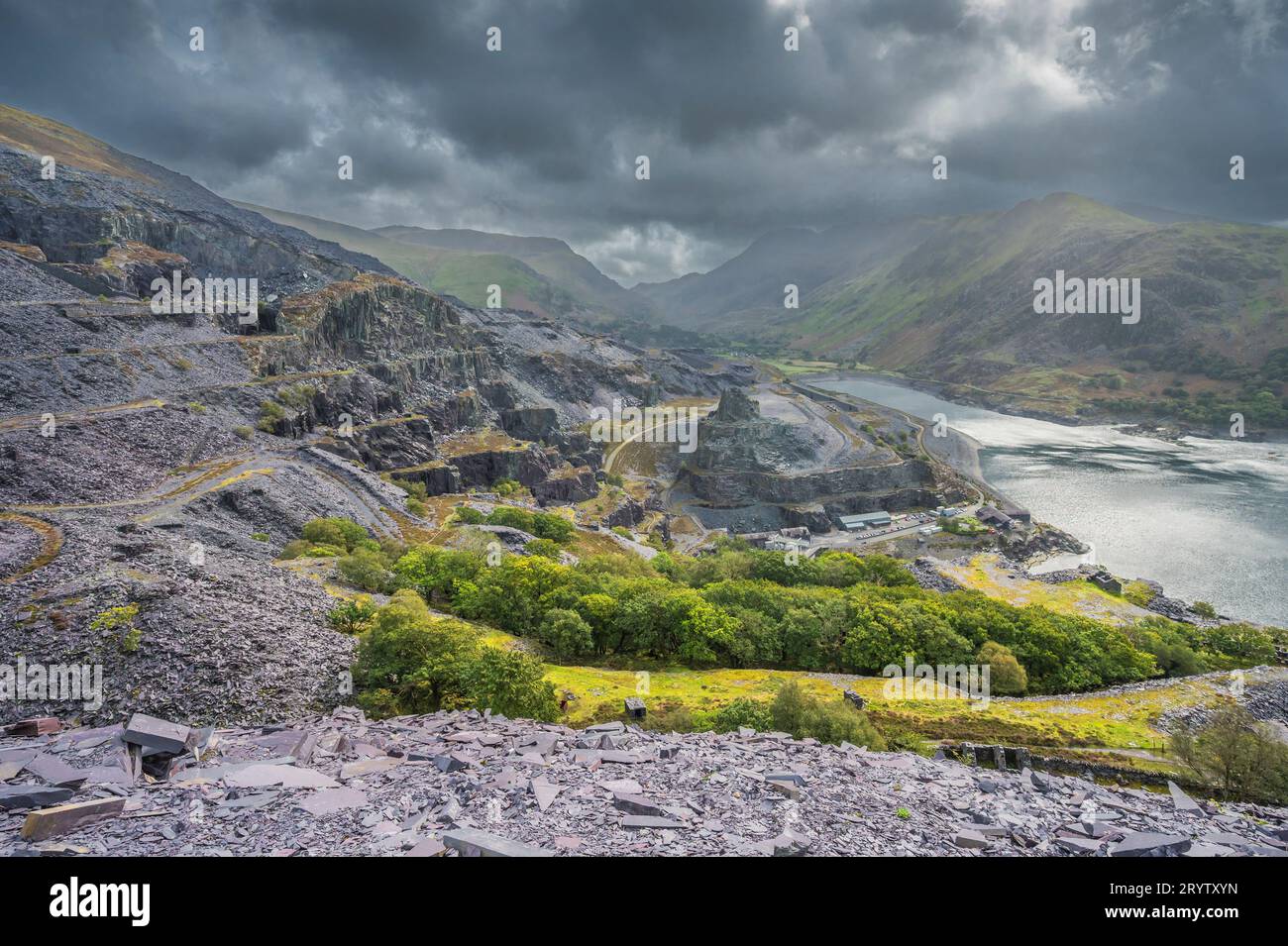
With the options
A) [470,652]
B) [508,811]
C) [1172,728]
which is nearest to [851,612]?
[1172,728]

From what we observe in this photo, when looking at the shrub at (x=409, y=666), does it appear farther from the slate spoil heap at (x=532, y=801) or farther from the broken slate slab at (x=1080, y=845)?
the broken slate slab at (x=1080, y=845)

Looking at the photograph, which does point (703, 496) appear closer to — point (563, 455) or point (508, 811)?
point (563, 455)

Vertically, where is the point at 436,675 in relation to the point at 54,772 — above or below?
below

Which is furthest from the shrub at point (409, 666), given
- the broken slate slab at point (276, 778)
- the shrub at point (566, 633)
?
the shrub at point (566, 633)

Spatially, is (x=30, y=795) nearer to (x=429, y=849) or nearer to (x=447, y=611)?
(x=429, y=849)

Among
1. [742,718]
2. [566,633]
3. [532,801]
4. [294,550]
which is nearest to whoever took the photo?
[532,801]

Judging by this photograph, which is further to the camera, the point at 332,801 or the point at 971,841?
the point at 332,801

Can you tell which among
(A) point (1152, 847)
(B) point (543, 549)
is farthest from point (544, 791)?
(B) point (543, 549)

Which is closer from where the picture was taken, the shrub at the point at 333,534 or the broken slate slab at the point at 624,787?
the broken slate slab at the point at 624,787
